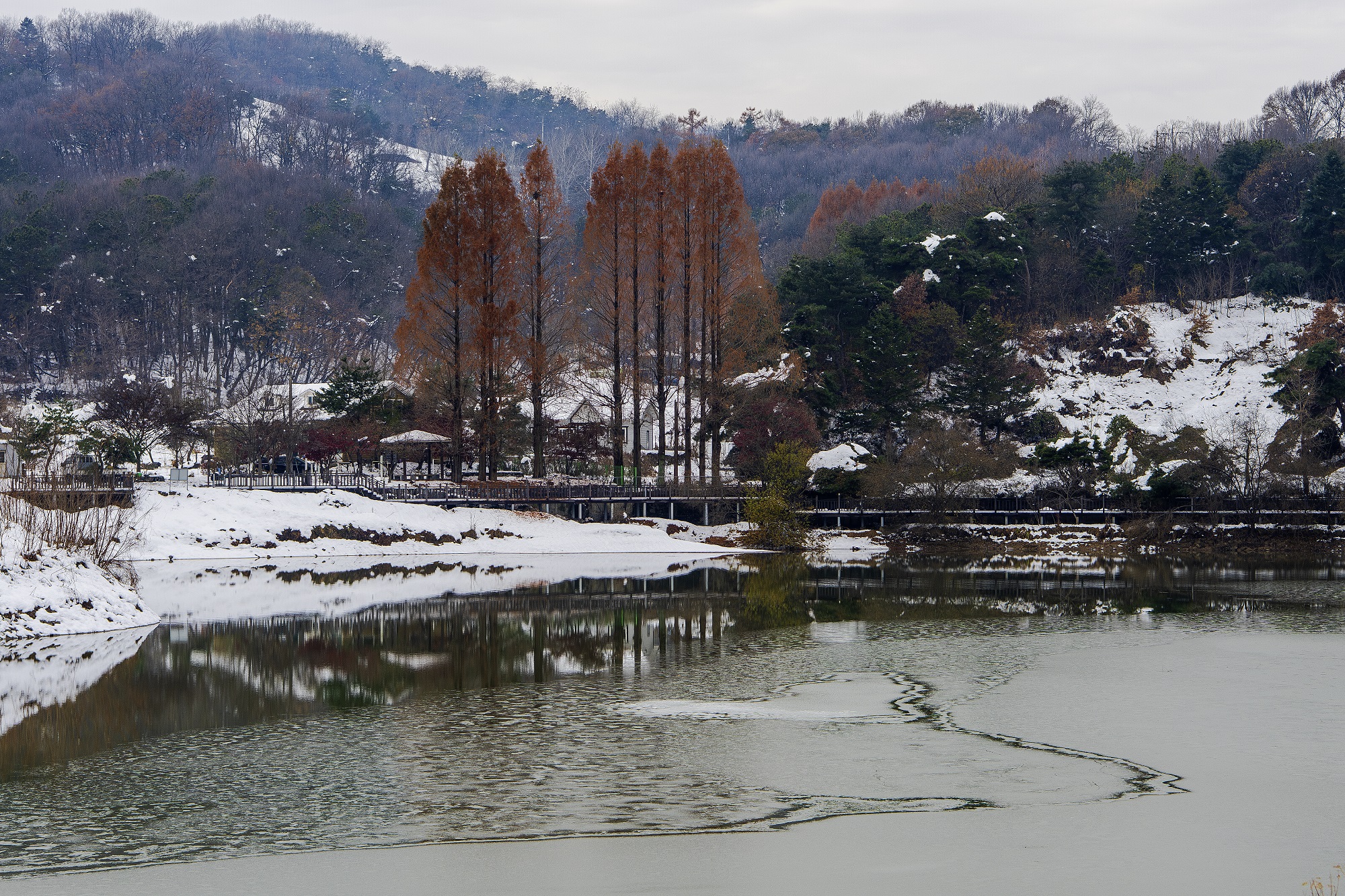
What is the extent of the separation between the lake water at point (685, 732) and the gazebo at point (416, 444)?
22611 mm

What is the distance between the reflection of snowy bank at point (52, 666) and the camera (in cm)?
1809

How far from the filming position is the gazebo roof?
52.3 m

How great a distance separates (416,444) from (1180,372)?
4295cm

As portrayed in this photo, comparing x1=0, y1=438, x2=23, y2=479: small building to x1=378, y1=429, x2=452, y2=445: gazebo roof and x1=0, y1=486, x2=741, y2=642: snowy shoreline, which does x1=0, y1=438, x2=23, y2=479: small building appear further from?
x1=378, y1=429, x2=452, y2=445: gazebo roof

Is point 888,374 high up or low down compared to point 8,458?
up

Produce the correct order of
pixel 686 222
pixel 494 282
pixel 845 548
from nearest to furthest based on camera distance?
pixel 845 548 → pixel 494 282 → pixel 686 222

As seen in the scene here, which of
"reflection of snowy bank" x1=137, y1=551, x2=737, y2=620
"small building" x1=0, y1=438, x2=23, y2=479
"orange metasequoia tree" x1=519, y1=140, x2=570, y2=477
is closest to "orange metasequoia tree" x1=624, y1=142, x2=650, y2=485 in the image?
"orange metasequoia tree" x1=519, y1=140, x2=570, y2=477

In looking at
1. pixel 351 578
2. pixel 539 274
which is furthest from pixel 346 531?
pixel 539 274

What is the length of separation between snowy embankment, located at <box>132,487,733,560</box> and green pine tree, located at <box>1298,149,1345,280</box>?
155ft

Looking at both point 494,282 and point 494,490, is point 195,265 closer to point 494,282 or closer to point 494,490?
point 494,282

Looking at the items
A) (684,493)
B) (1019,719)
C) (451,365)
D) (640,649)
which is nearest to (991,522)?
(684,493)

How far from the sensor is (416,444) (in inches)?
2104

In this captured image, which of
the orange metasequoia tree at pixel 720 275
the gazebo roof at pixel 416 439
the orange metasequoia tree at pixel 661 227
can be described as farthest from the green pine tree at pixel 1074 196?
the gazebo roof at pixel 416 439

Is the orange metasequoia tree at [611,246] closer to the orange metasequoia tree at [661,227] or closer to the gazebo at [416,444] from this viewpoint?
the orange metasequoia tree at [661,227]
